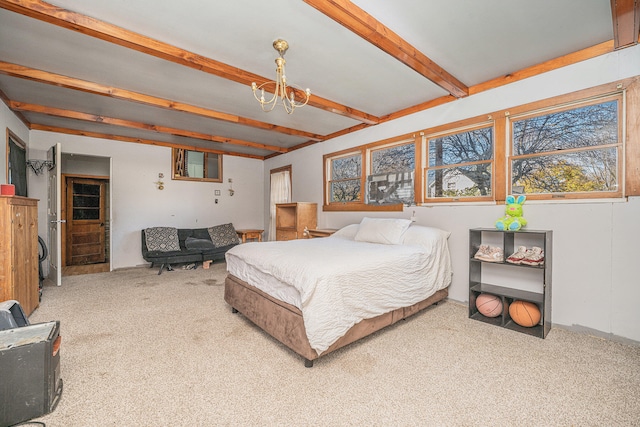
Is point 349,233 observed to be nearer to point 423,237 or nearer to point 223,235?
point 423,237

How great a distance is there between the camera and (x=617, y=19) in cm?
196

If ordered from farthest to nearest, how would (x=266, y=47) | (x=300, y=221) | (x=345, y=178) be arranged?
(x=300, y=221) → (x=345, y=178) → (x=266, y=47)

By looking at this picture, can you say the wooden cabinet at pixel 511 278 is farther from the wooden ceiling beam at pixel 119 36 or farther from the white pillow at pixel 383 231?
the wooden ceiling beam at pixel 119 36

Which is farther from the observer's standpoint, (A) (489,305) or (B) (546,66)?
(A) (489,305)

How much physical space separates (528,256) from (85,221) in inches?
318

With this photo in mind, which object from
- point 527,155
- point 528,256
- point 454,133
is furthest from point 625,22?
point 528,256

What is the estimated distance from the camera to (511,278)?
292 centimetres

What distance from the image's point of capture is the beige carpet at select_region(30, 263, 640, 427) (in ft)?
5.00

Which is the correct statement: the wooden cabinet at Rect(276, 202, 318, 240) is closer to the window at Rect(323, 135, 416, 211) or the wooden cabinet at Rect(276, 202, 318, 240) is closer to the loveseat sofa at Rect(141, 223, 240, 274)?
the window at Rect(323, 135, 416, 211)

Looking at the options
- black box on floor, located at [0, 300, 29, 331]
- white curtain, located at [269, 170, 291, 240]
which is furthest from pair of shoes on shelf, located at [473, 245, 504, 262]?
white curtain, located at [269, 170, 291, 240]

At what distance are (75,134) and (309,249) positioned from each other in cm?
508

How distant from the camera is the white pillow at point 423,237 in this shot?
10.1 ft

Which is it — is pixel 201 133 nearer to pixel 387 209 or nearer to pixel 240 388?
pixel 387 209

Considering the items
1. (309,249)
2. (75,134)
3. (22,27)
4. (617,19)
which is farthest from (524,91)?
(75,134)
